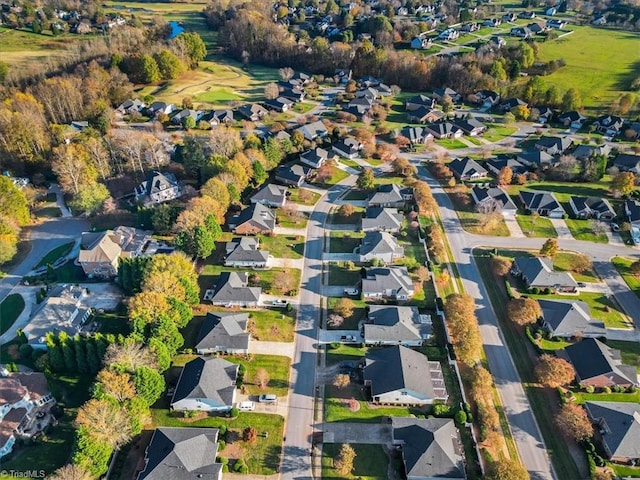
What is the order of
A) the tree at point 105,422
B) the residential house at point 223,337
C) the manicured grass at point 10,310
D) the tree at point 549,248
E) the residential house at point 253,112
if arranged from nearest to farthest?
1. the tree at point 105,422
2. the residential house at point 223,337
3. the manicured grass at point 10,310
4. the tree at point 549,248
5. the residential house at point 253,112

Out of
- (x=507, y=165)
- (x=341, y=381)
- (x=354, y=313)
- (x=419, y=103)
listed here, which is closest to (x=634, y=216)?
(x=507, y=165)

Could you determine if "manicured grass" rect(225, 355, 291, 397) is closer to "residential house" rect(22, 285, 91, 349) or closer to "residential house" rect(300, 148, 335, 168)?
"residential house" rect(22, 285, 91, 349)

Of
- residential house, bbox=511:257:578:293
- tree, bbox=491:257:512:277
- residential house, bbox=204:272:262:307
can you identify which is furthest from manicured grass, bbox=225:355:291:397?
residential house, bbox=511:257:578:293

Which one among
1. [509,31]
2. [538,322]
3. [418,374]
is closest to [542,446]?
[418,374]

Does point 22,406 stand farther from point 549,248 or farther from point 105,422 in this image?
point 549,248

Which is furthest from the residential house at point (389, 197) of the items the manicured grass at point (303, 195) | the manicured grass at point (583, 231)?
the manicured grass at point (583, 231)

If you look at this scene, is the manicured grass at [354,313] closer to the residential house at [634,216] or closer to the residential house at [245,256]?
the residential house at [245,256]
